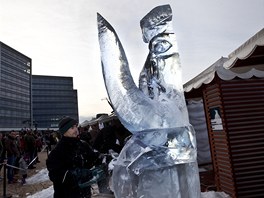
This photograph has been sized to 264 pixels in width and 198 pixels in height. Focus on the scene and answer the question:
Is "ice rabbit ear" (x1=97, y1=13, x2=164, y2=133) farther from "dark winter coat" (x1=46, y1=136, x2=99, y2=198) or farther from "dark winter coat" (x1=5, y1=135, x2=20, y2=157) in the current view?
"dark winter coat" (x1=5, y1=135, x2=20, y2=157)

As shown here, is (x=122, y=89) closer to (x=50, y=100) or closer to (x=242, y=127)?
(x=242, y=127)

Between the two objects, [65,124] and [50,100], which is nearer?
[65,124]

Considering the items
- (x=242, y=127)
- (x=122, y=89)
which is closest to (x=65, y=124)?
(x=122, y=89)

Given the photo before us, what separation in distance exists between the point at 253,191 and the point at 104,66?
453cm

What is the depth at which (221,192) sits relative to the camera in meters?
5.07

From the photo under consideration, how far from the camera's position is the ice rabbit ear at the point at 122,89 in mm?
1419

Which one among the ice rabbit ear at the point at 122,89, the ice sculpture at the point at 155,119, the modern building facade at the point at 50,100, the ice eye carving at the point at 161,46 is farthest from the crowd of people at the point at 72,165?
the modern building facade at the point at 50,100

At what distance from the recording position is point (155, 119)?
4.90 feet

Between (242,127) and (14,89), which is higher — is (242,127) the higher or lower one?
the lower one

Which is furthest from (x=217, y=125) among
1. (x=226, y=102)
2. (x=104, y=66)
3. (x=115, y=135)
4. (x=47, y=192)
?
(x=47, y=192)

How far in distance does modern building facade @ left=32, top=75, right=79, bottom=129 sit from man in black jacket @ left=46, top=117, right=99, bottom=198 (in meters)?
94.7

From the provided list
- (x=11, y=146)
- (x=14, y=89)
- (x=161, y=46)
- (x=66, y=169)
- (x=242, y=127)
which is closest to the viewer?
(x=161, y=46)

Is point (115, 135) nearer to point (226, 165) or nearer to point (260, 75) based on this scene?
point (226, 165)

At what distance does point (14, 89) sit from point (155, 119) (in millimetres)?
87413
